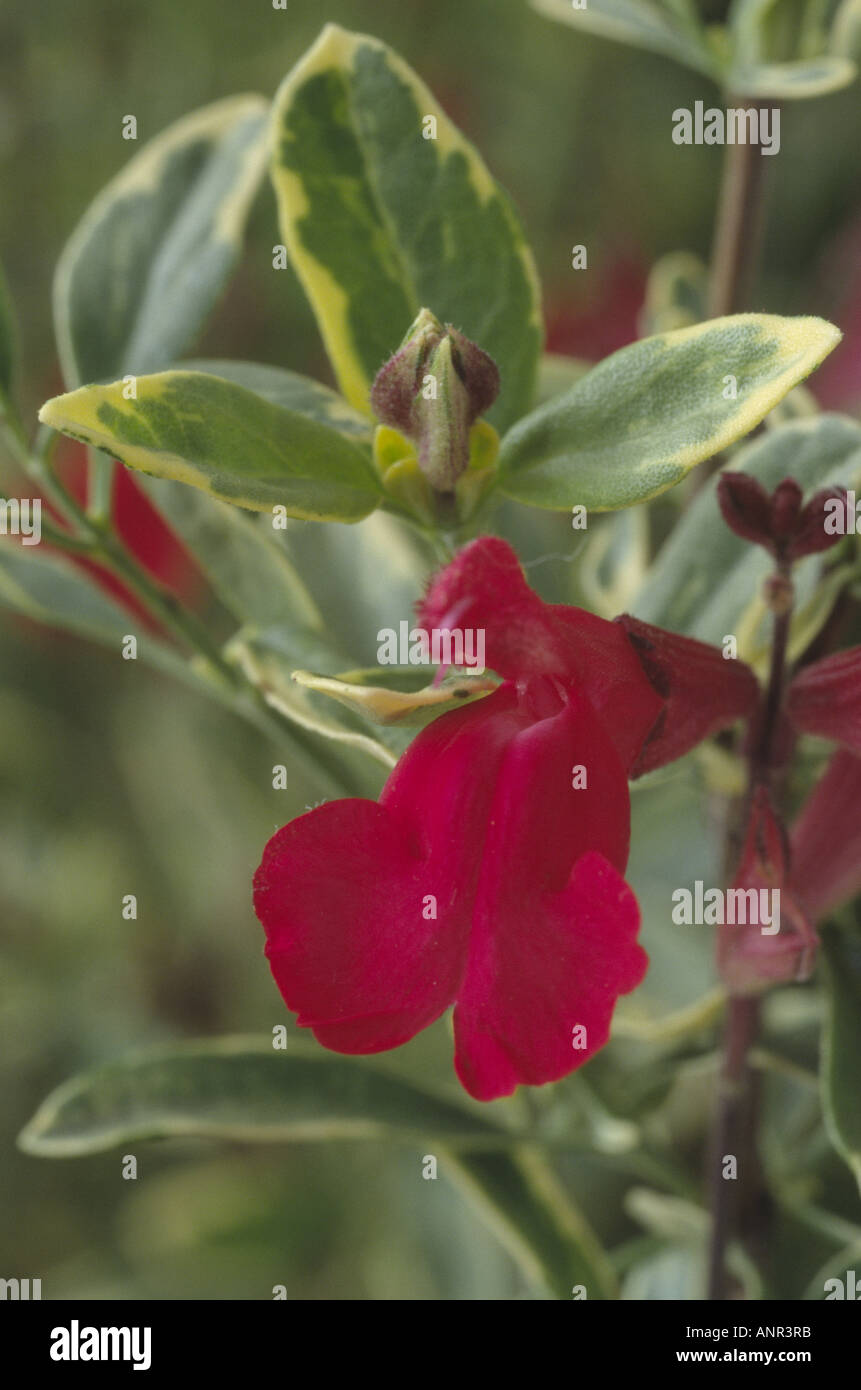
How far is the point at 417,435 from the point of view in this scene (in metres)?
0.45

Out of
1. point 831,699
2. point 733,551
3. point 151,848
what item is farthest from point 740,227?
point 151,848

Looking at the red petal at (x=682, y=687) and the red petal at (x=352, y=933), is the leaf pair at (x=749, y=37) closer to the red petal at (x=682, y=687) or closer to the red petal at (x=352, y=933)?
the red petal at (x=682, y=687)

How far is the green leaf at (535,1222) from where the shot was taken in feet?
2.39

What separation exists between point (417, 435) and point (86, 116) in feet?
3.17

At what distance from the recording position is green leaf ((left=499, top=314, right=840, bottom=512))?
1.38ft

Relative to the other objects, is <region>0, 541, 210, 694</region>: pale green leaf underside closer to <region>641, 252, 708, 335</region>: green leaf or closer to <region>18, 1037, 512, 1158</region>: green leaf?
<region>18, 1037, 512, 1158</region>: green leaf

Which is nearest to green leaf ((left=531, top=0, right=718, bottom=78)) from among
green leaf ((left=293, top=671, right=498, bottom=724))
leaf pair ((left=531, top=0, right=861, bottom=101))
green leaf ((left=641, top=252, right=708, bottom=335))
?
leaf pair ((left=531, top=0, right=861, bottom=101))

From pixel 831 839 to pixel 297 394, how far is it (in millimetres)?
242

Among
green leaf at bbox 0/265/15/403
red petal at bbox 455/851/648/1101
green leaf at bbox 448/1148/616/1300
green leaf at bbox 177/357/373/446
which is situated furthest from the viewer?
green leaf at bbox 448/1148/616/1300

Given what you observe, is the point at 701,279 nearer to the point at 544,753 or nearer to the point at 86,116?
the point at 544,753

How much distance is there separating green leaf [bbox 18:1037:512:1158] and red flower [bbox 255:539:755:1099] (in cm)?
27

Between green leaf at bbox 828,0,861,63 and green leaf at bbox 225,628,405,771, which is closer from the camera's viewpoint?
green leaf at bbox 225,628,405,771

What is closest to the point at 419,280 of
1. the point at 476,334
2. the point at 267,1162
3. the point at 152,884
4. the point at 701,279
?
the point at 476,334

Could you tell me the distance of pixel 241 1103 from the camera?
70cm
